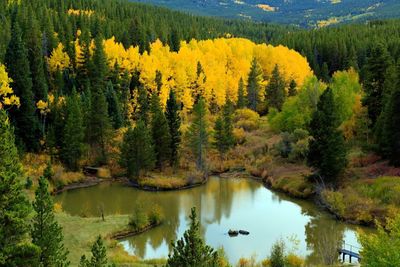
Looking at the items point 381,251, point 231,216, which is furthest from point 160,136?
point 381,251

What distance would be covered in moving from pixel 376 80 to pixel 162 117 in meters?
26.3

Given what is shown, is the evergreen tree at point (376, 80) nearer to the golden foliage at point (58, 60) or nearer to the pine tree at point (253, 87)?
the pine tree at point (253, 87)

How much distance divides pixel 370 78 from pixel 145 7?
128540mm

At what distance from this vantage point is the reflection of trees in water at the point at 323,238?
34.9 m

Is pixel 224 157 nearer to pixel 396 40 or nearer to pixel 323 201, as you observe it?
pixel 323 201

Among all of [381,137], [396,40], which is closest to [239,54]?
[396,40]

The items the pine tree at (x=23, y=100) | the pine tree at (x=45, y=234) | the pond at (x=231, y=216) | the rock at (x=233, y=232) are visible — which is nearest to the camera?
the pine tree at (x=45, y=234)

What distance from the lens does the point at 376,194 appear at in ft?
157

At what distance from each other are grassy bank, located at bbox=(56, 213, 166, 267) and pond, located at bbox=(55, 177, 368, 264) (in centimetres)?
168

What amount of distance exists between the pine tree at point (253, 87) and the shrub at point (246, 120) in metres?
9.87

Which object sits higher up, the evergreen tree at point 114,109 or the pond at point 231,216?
the evergreen tree at point 114,109

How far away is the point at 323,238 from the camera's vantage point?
4059cm

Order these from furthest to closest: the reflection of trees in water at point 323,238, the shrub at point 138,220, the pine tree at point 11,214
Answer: the shrub at point 138,220 < the reflection of trees in water at point 323,238 < the pine tree at point 11,214

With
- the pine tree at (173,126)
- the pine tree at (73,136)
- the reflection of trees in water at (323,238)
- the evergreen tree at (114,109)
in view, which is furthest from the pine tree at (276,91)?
the reflection of trees in water at (323,238)
